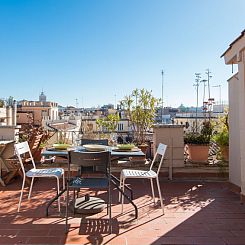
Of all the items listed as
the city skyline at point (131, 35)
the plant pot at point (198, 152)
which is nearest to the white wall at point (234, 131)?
the city skyline at point (131, 35)

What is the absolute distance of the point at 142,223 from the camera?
10.1 ft

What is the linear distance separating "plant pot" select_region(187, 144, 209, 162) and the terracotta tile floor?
1.04 m

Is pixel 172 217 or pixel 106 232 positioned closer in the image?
pixel 106 232

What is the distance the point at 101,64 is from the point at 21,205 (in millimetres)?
11021

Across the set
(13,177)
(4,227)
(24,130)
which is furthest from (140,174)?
(24,130)

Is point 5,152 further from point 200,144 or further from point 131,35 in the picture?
point 131,35

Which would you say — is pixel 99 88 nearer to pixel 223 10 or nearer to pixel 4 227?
pixel 223 10

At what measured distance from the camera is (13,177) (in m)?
5.00

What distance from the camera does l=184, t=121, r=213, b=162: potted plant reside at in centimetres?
529

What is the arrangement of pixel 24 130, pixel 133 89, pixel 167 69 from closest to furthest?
pixel 24 130 → pixel 133 89 → pixel 167 69

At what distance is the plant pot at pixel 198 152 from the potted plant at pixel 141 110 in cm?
152

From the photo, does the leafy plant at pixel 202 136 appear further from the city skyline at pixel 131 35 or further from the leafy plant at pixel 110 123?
the leafy plant at pixel 110 123

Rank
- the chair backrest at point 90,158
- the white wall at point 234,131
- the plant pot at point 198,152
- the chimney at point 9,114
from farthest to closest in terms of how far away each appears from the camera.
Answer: the chimney at point 9,114 → the plant pot at point 198,152 → the white wall at point 234,131 → the chair backrest at point 90,158

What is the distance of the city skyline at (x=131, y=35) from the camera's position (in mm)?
6680
